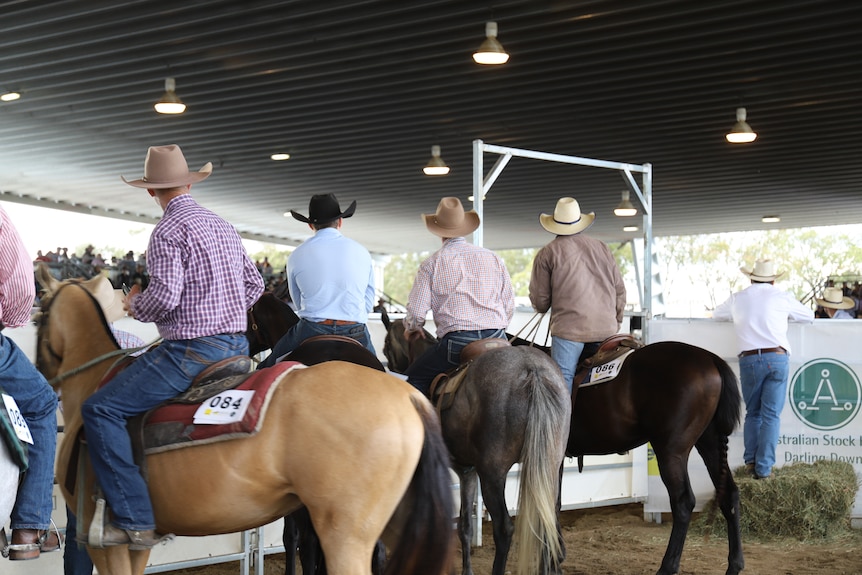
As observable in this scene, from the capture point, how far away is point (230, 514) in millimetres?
3613

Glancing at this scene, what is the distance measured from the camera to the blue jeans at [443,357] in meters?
5.91

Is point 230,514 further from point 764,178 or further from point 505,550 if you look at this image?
point 764,178

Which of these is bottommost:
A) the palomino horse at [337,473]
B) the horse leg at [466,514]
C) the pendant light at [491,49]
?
the horse leg at [466,514]

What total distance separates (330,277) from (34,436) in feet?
6.88

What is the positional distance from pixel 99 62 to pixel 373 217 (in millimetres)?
12994

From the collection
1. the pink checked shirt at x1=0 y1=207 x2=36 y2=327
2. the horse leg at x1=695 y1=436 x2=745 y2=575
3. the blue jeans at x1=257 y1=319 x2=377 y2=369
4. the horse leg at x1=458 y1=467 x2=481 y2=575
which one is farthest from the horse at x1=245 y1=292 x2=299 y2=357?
the horse leg at x1=695 y1=436 x2=745 y2=575

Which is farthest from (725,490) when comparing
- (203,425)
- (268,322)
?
(203,425)

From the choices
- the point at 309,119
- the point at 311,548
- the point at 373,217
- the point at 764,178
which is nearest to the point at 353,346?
the point at 311,548

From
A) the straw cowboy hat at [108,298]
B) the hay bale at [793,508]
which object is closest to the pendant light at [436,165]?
the hay bale at [793,508]

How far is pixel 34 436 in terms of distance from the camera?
361cm

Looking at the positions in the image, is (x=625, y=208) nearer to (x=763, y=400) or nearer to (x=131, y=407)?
(x=763, y=400)

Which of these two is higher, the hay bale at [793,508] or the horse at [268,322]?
the horse at [268,322]

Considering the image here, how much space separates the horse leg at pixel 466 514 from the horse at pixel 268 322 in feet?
4.96

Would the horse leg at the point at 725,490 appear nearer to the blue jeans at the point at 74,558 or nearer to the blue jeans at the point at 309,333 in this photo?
the blue jeans at the point at 309,333
